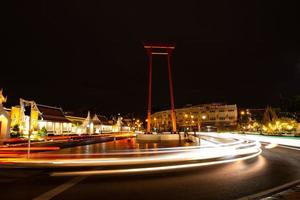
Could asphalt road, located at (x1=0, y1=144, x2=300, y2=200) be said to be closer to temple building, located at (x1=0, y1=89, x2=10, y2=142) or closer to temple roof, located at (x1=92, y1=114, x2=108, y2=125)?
temple building, located at (x1=0, y1=89, x2=10, y2=142)

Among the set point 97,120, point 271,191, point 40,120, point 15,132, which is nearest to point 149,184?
point 271,191

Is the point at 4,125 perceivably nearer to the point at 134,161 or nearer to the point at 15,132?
the point at 15,132

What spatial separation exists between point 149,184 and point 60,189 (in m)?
2.54

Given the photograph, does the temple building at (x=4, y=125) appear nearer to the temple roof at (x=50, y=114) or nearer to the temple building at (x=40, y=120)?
the temple building at (x=40, y=120)

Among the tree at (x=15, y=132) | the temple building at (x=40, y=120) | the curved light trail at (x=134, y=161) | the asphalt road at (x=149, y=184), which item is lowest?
the asphalt road at (x=149, y=184)

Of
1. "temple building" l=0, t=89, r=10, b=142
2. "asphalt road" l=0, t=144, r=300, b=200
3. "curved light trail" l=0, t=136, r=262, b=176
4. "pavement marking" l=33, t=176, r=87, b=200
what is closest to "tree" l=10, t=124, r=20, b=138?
"temple building" l=0, t=89, r=10, b=142

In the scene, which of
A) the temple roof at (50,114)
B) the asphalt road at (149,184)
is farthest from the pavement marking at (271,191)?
the temple roof at (50,114)

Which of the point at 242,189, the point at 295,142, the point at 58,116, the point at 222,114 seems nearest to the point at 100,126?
the point at 58,116

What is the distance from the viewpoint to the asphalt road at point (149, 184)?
22.8 ft

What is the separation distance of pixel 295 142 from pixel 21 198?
78.8 ft

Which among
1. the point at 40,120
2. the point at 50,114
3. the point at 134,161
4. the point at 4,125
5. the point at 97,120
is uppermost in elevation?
the point at 50,114

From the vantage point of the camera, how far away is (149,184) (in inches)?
324

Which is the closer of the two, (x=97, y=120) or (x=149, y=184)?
(x=149, y=184)

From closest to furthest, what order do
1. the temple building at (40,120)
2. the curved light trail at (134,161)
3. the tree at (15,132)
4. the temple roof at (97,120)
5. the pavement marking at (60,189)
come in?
the pavement marking at (60,189)
the curved light trail at (134,161)
the tree at (15,132)
the temple building at (40,120)
the temple roof at (97,120)
